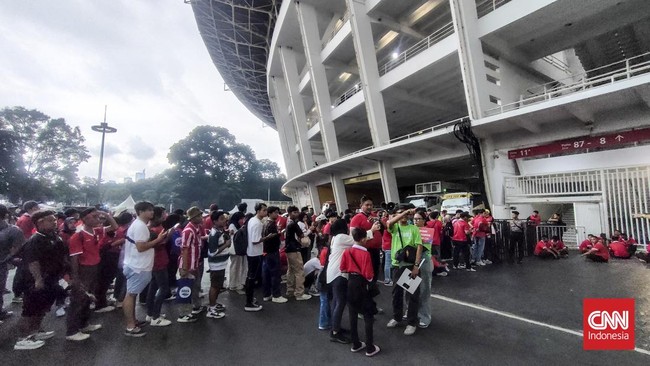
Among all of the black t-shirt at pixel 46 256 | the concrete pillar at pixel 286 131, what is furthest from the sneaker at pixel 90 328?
the concrete pillar at pixel 286 131

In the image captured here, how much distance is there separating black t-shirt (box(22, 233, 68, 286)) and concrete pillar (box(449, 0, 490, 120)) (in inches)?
505

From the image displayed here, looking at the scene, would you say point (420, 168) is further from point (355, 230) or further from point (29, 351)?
point (29, 351)

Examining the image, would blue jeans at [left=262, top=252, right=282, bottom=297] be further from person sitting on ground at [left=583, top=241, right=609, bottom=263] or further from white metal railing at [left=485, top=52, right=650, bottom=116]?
white metal railing at [left=485, top=52, right=650, bottom=116]

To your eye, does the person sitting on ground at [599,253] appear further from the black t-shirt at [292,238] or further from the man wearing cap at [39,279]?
the man wearing cap at [39,279]

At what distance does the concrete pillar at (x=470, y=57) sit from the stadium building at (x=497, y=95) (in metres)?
0.05

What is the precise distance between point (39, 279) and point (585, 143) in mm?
15450

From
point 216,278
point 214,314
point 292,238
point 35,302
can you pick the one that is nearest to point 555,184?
point 292,238

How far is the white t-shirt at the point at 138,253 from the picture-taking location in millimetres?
3746

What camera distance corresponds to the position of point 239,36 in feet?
87.5

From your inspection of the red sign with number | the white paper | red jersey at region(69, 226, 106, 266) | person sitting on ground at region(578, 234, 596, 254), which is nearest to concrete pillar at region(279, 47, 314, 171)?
the red sign with number

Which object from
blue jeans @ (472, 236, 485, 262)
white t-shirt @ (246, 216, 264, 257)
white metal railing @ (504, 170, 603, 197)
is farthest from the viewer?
white metal railing @ (504, 170, 603, 197)

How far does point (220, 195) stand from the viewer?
167 ft

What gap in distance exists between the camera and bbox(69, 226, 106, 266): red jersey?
391cm

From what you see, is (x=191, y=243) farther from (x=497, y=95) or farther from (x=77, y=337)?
(x=497, y=95)
